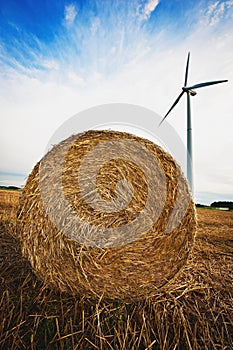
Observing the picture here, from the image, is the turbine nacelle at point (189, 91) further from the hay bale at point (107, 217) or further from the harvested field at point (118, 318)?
the harvested field at point (118, 318)

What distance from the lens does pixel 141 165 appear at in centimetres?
296

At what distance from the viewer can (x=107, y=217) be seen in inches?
109

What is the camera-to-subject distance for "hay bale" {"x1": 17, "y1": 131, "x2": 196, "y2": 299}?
2.62 meters

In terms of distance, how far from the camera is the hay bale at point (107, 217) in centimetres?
262

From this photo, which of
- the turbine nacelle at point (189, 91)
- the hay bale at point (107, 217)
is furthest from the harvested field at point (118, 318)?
the turbine nacelle at point (189, 91)

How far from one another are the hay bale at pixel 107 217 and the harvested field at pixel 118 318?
0.55 feet

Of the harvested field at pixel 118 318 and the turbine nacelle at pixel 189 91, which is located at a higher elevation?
the turbine nacelle at pixel 189 91

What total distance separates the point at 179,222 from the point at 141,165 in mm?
757

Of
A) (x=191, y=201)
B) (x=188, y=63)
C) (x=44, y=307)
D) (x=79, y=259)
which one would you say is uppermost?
(x=188, y=63)

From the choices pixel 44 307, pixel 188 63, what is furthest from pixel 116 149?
pixel 188 63

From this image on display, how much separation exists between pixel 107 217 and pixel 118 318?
96 centimetres

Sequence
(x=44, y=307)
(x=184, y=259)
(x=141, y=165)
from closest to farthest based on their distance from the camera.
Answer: (x=44, y=307), (x=184, y=259), (x=141, y=165)

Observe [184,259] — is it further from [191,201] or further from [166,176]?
[166,176]

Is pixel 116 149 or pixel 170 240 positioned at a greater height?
pixel 116 149
